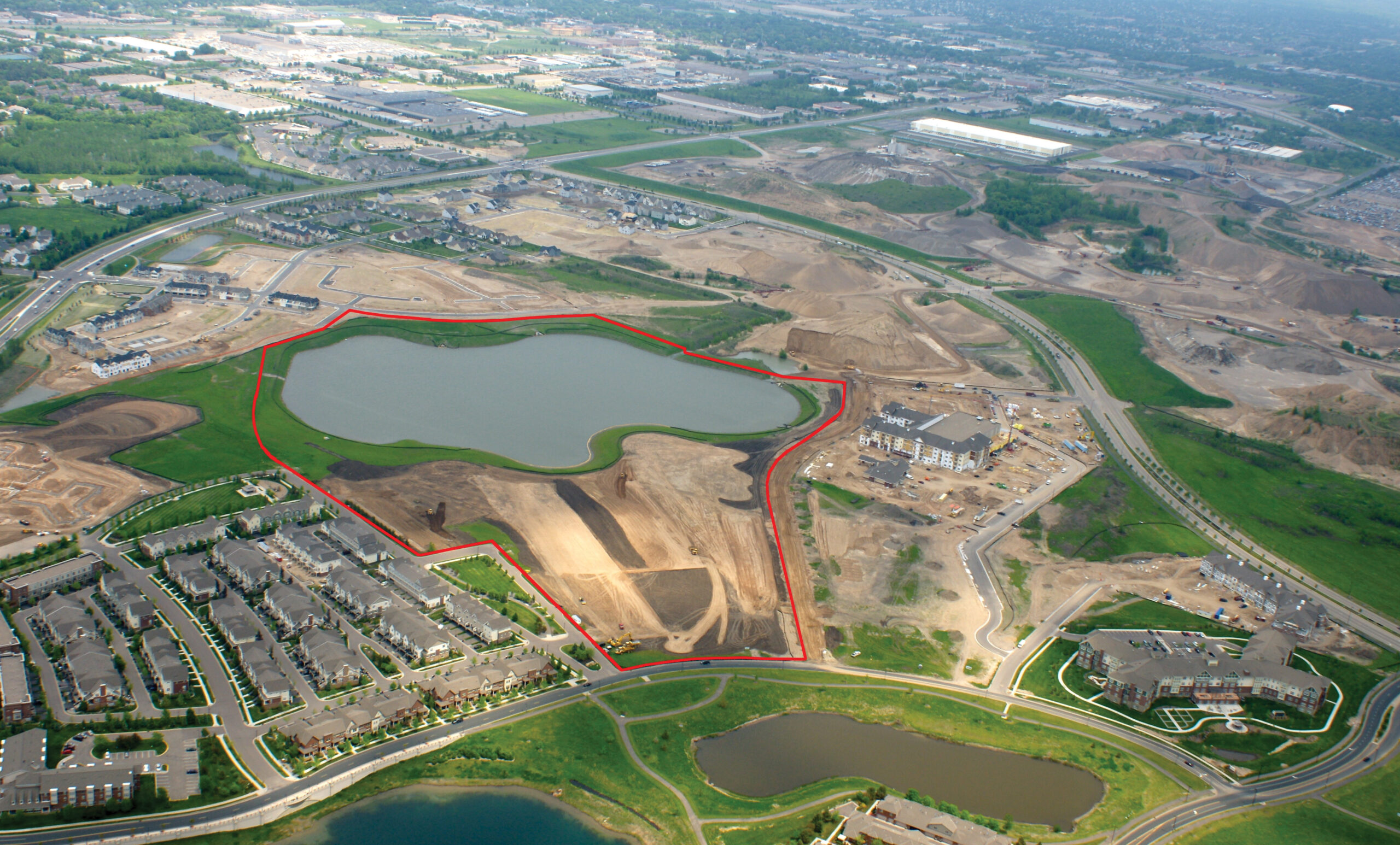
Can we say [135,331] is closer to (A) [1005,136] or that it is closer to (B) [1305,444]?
(B) [1305,444]

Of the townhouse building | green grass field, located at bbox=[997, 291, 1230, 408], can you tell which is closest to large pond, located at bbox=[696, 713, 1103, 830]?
the townhouse building

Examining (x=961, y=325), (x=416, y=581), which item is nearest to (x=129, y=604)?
(x=416, y=581)

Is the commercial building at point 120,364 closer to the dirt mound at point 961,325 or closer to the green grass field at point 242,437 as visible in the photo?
the green grass field at point 242,437

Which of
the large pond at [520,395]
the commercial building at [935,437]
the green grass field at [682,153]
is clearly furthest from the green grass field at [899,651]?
the green grass field at [682,153]

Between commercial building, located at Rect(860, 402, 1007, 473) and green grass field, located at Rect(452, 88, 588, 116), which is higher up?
green grass field, located at Rect(452, 88, 588, 116)

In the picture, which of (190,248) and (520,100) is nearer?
(190,248)

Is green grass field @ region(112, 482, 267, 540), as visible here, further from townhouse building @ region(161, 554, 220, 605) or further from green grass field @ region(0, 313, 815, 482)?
townhouse building @ region(161, 554, 220, 605)

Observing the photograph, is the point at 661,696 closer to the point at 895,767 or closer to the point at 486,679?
the point at 486,679
